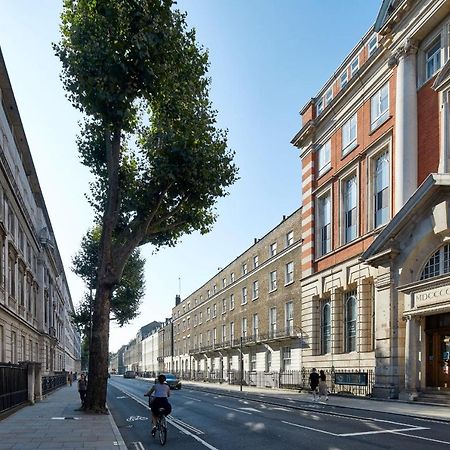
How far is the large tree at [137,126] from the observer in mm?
19078

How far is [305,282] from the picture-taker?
1416 inches

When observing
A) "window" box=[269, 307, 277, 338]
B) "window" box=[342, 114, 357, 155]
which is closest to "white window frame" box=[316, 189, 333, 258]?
"window" box=[342, 114, 357, 155]

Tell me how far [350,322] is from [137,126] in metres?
15.6

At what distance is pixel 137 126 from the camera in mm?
24578

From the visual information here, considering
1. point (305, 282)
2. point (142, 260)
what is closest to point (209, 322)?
point (142, 260)

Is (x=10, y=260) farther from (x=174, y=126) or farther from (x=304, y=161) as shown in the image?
(x=304, y=161)

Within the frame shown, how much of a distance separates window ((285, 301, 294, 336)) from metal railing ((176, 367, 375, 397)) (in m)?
2.89

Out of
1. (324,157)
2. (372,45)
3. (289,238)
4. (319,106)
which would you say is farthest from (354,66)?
(289,238)

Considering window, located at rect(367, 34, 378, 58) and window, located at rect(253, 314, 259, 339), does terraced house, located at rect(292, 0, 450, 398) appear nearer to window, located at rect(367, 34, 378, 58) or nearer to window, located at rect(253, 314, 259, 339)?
window, located at rect(367, 34, 378, 58)

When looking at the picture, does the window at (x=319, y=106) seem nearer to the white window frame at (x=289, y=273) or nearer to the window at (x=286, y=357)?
the white window frame at (x=289, y=273)

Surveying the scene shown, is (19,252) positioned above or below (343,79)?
below

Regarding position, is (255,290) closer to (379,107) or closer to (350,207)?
(350,207)

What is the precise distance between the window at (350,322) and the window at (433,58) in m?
12.1

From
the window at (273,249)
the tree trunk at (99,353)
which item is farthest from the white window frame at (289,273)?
the tree trunk at (99,353)
